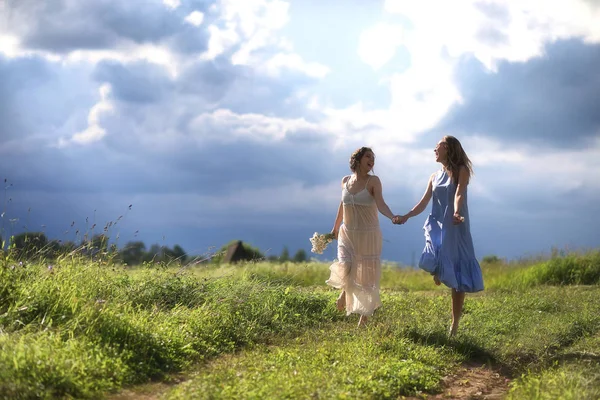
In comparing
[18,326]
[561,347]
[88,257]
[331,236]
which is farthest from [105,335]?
[561,347]

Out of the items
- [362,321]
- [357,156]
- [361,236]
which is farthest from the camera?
[362,321]

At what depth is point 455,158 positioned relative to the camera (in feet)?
30.5

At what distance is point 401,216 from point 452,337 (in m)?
1.86

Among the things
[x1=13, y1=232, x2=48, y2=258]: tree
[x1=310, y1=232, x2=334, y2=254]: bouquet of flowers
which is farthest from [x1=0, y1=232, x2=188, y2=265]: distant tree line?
[x1=310, y1=232, x2=334, y2=254]: bouquet of flowers

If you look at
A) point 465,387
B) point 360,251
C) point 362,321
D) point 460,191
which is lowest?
point 465,387

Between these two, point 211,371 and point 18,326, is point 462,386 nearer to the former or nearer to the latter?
point 211,371

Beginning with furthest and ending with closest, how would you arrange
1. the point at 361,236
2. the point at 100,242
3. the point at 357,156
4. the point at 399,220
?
the point at 100,242, the point at 399,220, the point at 361,236, the point at 357,156

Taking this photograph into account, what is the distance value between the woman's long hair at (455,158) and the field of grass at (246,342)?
7.43 ft

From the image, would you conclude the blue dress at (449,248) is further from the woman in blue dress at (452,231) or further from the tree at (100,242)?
the tree at (100,242)

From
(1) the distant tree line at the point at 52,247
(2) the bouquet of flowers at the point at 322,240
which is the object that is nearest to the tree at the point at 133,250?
(1) the distant tree line at the point at 52,247

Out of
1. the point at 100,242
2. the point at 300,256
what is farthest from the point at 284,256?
the point at 100,242

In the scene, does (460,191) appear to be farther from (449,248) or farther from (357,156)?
(357,156)

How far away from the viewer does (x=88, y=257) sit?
10641mm

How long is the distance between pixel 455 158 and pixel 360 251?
187 centimetres
